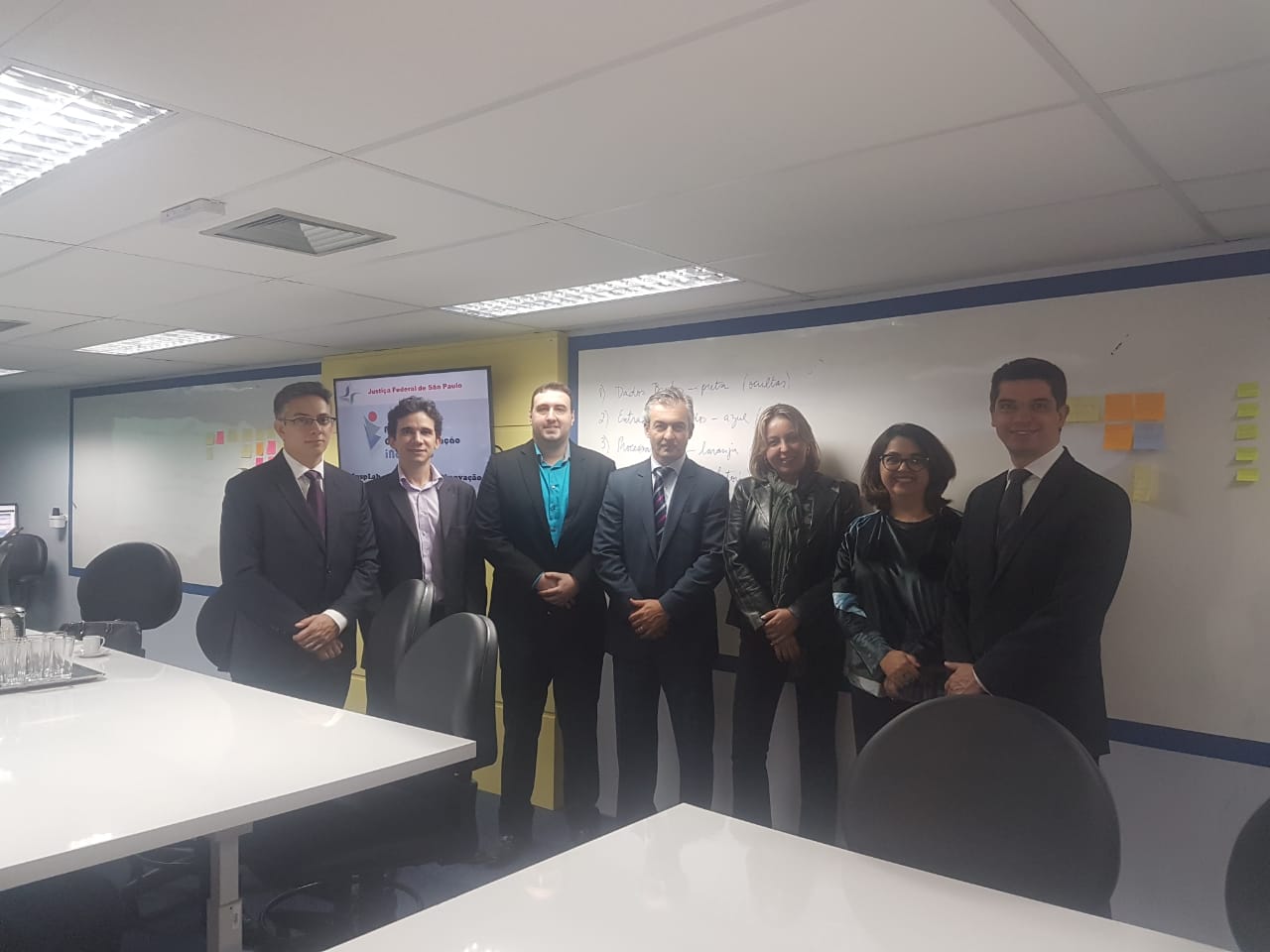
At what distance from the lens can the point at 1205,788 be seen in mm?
2814

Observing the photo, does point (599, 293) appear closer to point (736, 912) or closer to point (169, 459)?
point (736, 912)

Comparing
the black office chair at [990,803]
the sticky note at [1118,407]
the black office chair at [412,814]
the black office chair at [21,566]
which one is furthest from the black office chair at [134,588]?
the black office chair at [21,566]

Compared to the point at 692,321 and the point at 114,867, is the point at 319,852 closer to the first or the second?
the point at 114,867

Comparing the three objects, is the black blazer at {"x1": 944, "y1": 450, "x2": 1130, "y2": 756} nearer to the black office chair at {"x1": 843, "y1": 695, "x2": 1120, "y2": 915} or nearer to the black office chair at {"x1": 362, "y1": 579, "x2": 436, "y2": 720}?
the black office chair at {"x1": 843, "y1": 695, "x2": 1120, "y2": 915}

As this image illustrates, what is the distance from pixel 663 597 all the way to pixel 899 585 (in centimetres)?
93

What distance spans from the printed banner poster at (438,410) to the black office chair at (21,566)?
4177 mm

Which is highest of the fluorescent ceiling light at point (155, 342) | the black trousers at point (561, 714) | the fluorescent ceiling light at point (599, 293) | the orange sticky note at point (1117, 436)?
the fluorescent ceiling light at point (599, 293)

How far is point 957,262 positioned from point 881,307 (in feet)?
1.57

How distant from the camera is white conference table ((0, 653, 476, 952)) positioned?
5.10 feet

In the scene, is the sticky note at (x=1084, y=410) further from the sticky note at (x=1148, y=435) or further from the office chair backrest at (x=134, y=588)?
the office chair backrest at (x=134, y=588)

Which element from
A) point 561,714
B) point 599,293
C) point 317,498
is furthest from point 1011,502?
point 317,498

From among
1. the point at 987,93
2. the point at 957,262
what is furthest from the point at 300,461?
the point at 987,93

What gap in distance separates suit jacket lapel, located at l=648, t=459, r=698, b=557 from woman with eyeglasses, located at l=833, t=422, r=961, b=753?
0.70 metres

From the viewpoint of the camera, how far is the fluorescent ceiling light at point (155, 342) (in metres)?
4.90
